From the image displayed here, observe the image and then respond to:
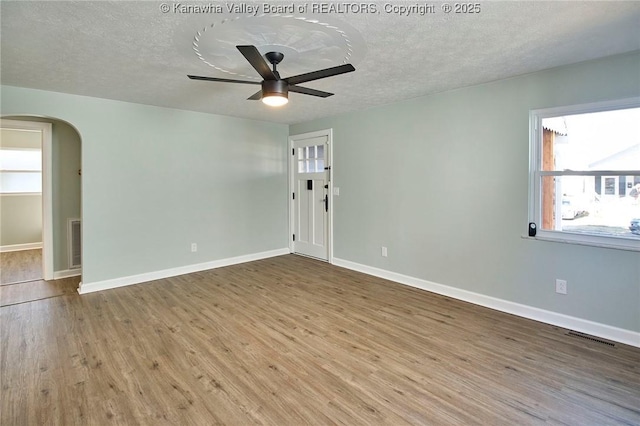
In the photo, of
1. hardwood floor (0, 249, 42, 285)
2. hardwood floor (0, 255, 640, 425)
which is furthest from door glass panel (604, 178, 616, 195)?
hardwood floor (0, 249, 42, 285)

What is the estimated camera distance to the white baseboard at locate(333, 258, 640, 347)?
267 centimetres

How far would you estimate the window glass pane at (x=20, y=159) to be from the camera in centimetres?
618

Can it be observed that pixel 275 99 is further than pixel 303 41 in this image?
Yes

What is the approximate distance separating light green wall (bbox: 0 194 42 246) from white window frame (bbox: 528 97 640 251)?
829cm

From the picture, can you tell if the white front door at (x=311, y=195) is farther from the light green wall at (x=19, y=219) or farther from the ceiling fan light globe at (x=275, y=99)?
the light green wall at (x=19, y=219)

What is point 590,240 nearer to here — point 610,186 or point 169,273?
point 610,186

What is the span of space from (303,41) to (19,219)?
7.04 m

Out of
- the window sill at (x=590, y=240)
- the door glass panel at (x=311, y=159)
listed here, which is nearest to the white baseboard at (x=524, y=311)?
the window sill at (x=590, y=240)

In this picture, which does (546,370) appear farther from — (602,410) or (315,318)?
(315,318)

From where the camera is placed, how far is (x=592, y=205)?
9.27ft

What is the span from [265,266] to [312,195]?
1.42 meters

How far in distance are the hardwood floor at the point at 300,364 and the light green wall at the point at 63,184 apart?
1.19m

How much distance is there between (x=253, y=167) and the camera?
17.7 ft

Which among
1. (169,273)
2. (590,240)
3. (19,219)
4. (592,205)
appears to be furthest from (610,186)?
(19,219)
